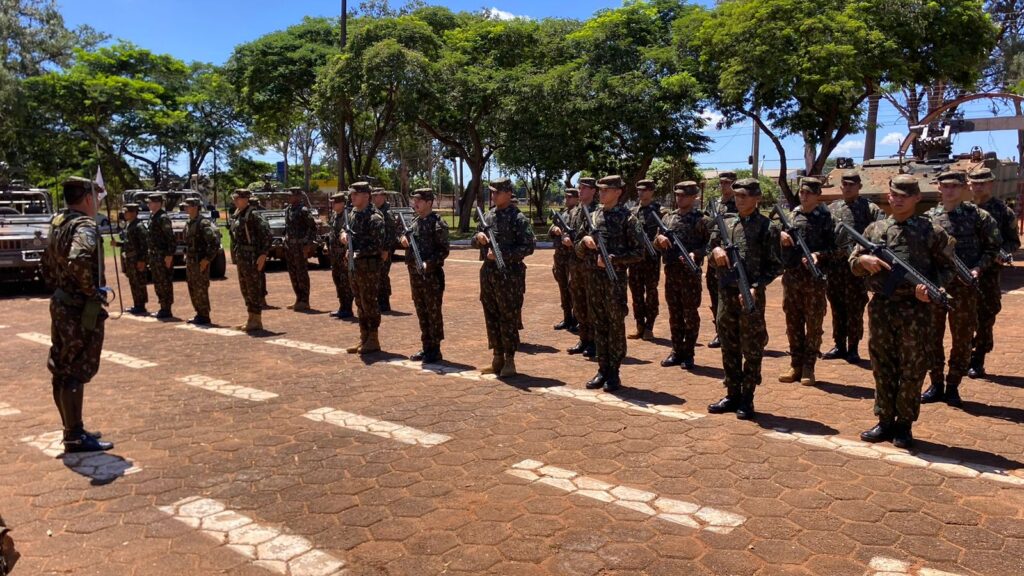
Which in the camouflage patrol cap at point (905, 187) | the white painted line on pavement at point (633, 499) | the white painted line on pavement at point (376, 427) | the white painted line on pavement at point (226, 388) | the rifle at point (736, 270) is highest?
the camouflage patrol cap at point (905, 187)

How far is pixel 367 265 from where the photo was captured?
8516 mm

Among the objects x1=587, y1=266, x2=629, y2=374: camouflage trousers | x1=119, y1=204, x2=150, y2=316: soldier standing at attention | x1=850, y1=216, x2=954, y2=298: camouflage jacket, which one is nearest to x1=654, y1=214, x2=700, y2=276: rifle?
x1=587, y1=266, x2=629, y2=374: camouflage trousers

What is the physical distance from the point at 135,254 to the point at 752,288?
371 inches

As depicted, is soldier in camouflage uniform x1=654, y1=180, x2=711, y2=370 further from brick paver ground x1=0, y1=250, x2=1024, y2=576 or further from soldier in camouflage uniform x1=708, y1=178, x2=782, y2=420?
soldier in camouflage uniform x1=708, y1=178, x2=782, y2=420

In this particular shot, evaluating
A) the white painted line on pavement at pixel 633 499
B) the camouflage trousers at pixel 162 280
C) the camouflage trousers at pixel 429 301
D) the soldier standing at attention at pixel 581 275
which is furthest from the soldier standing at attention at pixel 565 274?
the camouflage trousers at pixel 162 280

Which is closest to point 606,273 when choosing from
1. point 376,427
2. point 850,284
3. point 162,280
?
point 376,427

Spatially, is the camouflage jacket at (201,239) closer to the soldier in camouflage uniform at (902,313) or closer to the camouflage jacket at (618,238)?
the camouflage jacket at (618,238)

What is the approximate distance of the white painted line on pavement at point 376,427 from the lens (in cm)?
549

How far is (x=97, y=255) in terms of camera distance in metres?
5.17

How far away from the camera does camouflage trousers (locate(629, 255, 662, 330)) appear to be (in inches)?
353

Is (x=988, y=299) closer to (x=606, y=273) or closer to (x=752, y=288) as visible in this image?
(x=752, y=288)

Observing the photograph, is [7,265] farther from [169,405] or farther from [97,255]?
[97,255]

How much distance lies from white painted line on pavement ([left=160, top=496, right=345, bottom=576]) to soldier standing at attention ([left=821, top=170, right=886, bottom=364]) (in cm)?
571

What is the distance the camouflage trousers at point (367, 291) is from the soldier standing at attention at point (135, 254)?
4761mm
